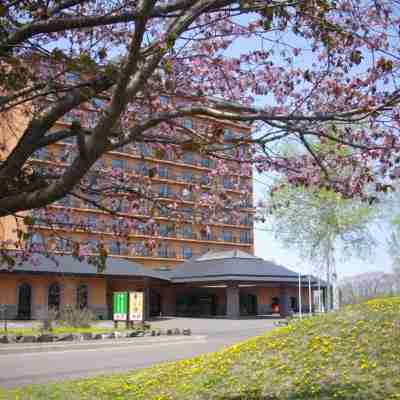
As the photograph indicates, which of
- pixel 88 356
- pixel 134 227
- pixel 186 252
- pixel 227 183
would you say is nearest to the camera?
pixel 134 227

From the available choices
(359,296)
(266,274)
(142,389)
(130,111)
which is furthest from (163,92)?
(266,274)

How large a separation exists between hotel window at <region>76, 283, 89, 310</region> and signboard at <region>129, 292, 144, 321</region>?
13901mm

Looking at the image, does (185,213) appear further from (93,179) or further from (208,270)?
(208,270)

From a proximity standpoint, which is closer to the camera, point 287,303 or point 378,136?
point 378,136

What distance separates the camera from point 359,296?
28.4 meters

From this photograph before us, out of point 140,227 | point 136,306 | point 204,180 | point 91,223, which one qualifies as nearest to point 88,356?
point 91,223

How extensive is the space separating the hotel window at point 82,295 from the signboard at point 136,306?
45.6 ft

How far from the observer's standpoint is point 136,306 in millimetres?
27344

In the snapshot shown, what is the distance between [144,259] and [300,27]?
60633 millimetres

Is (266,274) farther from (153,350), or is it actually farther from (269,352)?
(269,352)

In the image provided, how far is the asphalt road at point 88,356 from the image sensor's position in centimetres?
1243

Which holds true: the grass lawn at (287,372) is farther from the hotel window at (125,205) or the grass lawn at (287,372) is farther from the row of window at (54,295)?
the row of window at (54,295)

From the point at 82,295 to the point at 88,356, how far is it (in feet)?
82.1

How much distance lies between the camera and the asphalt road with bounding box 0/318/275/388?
12.4 meters
